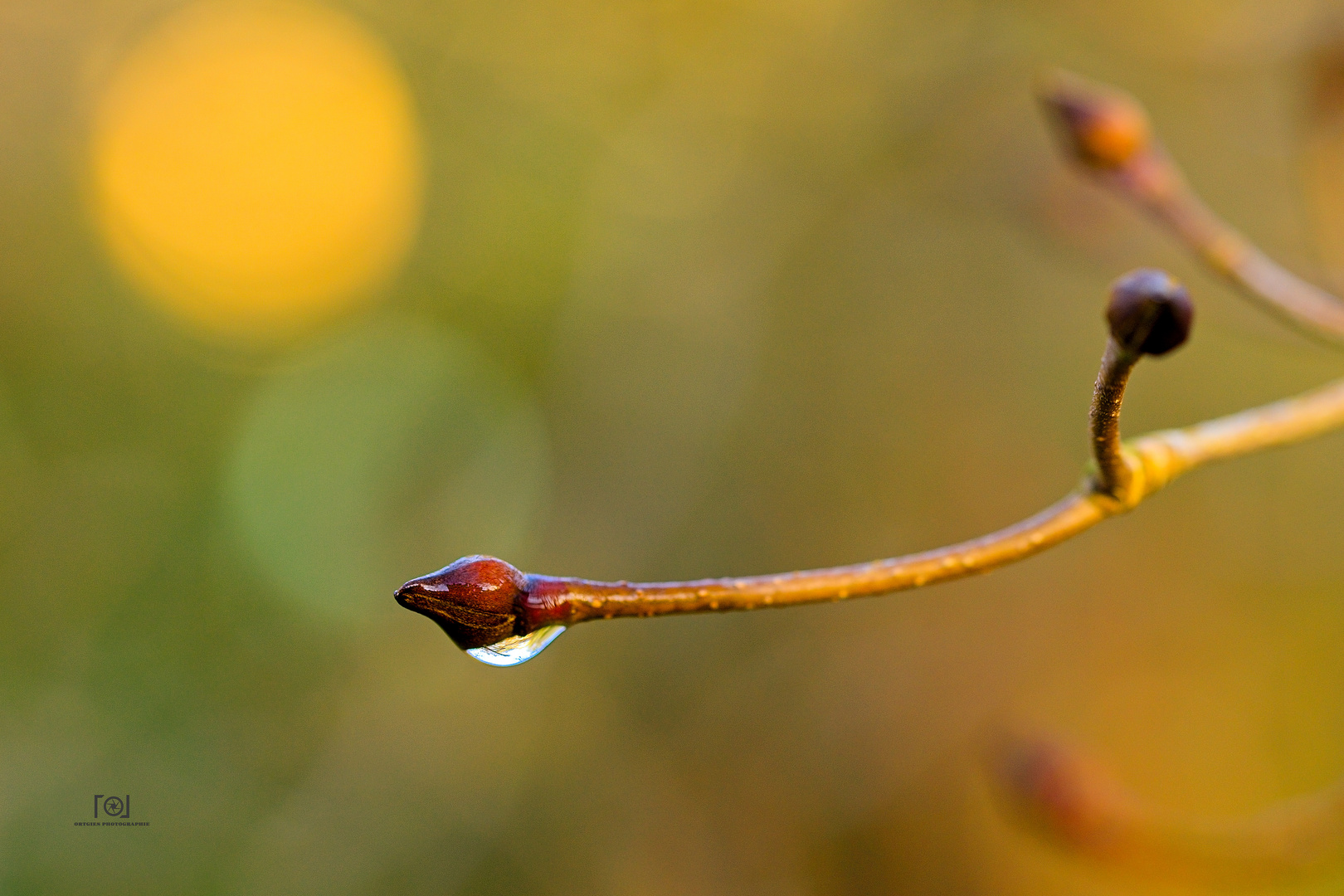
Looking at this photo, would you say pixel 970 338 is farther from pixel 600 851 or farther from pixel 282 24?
pixel 282 24

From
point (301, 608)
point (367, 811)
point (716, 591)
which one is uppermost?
point (716, 591)

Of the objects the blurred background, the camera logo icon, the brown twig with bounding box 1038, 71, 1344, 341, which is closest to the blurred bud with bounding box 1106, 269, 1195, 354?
the brown twig with bounding box 1038, 71, 1344, 341

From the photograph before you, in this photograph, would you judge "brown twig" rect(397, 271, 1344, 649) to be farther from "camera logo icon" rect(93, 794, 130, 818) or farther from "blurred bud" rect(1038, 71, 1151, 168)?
"camera logo icon" rect(93, 794, 130, 818)

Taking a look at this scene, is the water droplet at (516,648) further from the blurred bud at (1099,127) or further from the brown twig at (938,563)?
the blurred bud at (1099,127)

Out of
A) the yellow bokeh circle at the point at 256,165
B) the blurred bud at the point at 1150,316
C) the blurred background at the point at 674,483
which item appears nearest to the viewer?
the blurred bud at the point at 1150,316

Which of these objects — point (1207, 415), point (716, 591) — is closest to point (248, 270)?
point (1207, 415)

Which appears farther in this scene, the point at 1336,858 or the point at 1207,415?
the point at 1207,415

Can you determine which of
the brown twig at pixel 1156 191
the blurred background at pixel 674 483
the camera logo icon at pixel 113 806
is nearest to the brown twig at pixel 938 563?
the brown twig at pixel 1156 191
